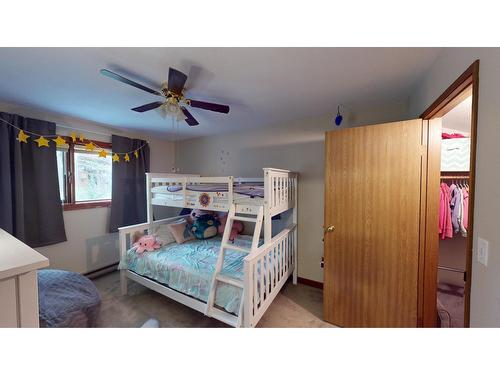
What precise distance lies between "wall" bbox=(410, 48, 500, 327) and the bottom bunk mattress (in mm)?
1381

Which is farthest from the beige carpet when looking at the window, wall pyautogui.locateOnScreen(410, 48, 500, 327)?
wall pyautogui.locateOnScreen(410, 48, 500, 327)

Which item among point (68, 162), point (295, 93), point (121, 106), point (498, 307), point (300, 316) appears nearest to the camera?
point (498, 307)

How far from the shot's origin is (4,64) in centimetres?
127

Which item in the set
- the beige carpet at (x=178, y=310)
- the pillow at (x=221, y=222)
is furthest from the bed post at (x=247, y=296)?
the pillow at (x=221, y=222)

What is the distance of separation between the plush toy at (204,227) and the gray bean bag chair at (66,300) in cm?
127

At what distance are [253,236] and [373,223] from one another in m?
1.05

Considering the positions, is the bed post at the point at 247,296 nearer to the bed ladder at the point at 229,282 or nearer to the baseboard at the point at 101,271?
the bed ladder at the point at 229,282

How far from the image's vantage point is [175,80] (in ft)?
4.20

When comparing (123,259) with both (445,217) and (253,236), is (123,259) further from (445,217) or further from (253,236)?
(445,217)

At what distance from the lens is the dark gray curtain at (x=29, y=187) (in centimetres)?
189
